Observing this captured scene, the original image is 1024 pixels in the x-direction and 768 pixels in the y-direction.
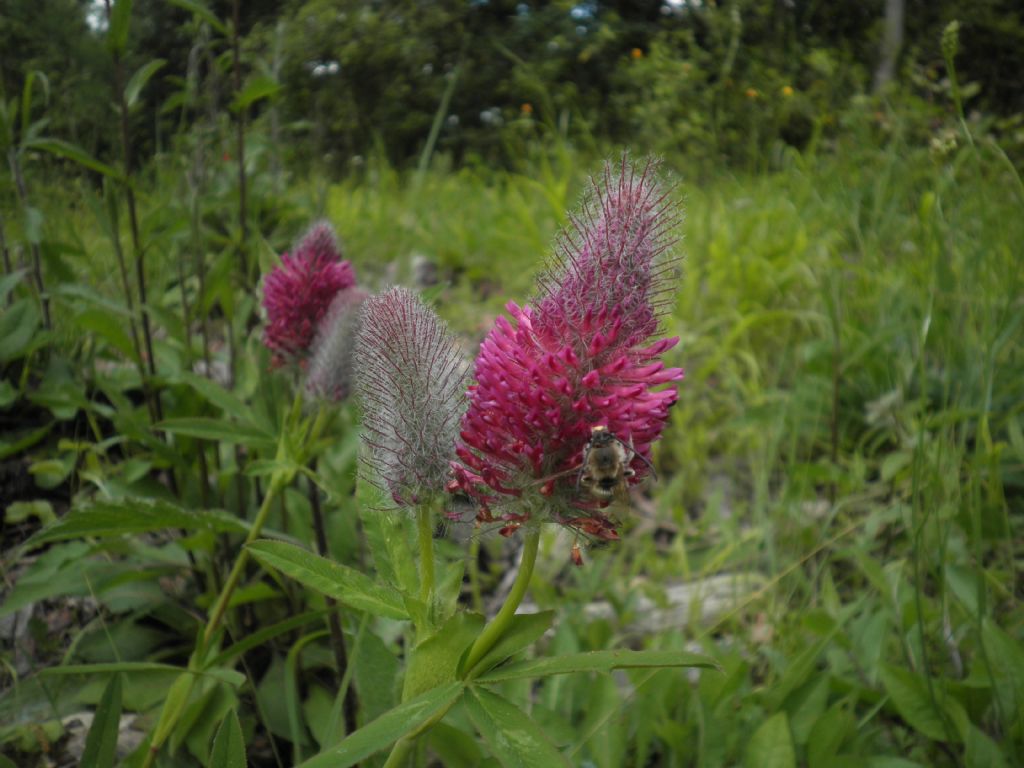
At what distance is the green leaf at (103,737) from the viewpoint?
1338mm

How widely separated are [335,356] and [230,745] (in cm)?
77

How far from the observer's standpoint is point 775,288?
12.3 feet

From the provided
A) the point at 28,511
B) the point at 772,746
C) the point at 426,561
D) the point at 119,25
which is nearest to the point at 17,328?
the point at 28,511

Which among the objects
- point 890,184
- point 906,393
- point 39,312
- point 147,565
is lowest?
point 147,565

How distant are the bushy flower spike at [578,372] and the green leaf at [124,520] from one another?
0.73 meters

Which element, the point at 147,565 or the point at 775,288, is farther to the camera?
the point at 775,288

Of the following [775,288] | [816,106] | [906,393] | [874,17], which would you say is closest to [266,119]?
[775,288]

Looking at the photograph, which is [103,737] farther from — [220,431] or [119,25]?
[119,25]

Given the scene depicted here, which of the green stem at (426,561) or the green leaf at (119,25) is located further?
the green leaf at (119,25)

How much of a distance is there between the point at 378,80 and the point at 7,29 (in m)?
12.1

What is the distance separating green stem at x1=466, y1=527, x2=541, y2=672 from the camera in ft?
3.23

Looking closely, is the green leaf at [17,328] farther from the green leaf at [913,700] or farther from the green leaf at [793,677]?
the green leaf at [913,700]

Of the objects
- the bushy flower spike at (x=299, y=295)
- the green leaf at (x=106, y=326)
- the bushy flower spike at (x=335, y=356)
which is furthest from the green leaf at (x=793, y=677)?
the green leaf at (x=106, y=326)

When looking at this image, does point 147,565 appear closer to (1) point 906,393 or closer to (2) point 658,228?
(2) point 658,228
